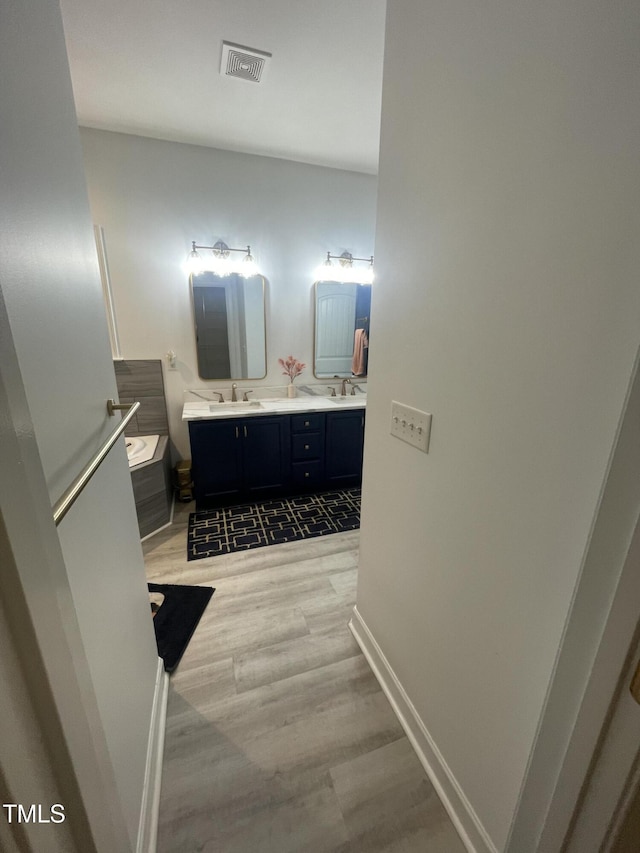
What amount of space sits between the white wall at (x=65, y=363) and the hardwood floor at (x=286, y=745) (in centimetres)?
27

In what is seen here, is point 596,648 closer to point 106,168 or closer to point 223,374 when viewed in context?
point 223,374

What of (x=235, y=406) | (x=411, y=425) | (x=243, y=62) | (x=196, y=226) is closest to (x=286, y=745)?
(x=411, y=425)

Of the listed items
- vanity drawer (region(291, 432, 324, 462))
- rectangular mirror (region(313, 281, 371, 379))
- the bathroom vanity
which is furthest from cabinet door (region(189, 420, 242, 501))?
rectangular mirror (region(313, 281, 371, 379))

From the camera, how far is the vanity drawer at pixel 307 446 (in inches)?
113

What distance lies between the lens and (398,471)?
1223 mm

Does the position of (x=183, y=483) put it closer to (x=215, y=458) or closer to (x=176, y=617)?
(x=215, y=458)

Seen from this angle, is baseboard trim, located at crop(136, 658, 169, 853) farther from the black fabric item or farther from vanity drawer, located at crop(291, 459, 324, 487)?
vanity drawer, located at crop(291, 459, 324, 487)

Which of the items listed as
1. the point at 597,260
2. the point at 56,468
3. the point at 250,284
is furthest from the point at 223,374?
the point at 597,260

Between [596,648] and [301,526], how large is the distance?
2128mm

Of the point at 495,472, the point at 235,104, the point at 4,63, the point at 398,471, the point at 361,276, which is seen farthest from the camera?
the point at 361,276

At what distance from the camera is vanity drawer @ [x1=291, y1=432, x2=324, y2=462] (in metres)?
2.88

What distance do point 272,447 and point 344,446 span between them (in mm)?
655

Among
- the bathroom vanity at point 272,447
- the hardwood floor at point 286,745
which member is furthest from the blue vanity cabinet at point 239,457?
the hardwood floor at point 286,745

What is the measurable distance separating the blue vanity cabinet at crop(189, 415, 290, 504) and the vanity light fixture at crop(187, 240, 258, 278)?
1.28m
